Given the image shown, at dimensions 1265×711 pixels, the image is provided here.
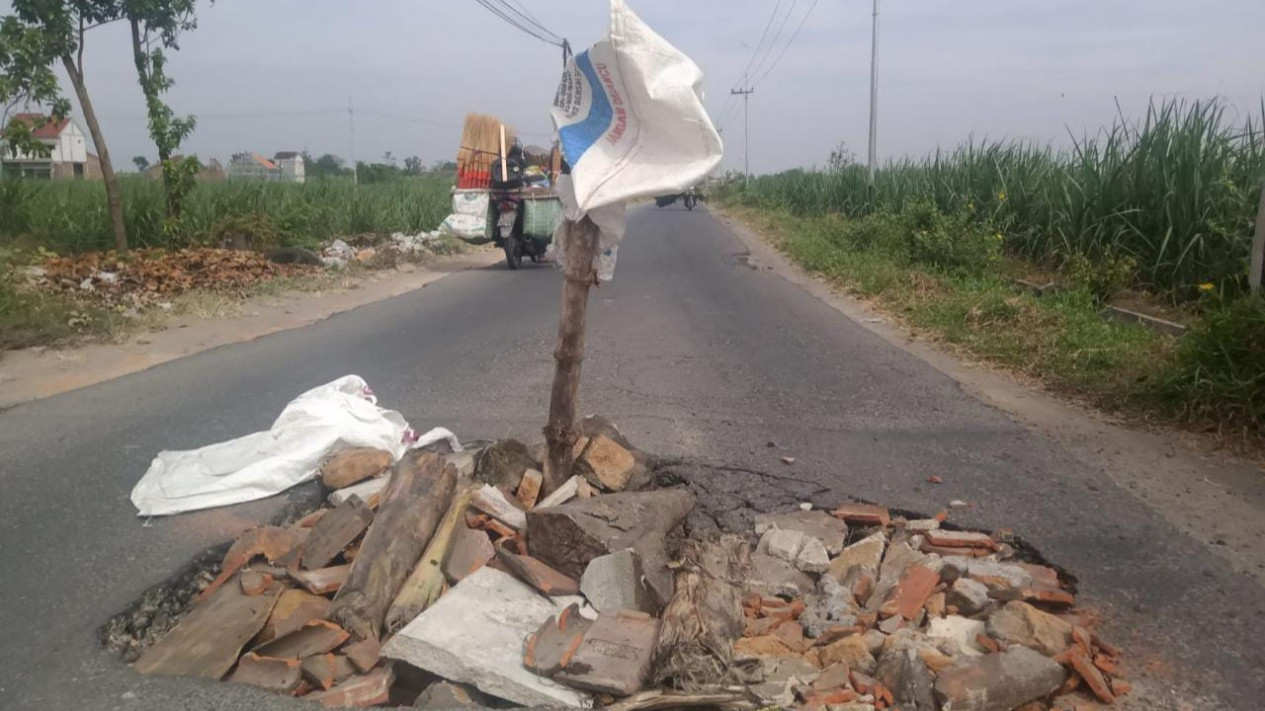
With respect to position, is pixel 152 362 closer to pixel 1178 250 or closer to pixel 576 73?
pixel 576 73

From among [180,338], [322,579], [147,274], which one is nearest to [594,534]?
[322,579]

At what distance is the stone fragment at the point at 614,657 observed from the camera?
275cm

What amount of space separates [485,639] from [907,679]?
→ 129 cm

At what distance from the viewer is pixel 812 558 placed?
12.1 ft

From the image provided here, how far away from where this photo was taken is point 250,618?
3.10 m

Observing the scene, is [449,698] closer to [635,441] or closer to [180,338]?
[635,441]

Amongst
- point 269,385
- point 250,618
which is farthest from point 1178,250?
point 250,618

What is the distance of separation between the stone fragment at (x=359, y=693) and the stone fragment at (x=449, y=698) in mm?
106

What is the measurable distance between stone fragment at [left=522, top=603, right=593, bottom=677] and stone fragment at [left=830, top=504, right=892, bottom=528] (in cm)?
147

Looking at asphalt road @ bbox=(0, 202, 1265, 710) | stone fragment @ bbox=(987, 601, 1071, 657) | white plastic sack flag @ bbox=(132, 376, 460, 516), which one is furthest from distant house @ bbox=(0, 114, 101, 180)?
stone fragment @ bbox=(987, 601, 1071, 657)

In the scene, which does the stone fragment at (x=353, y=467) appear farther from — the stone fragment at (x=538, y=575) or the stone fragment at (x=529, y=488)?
the stone fragment at (x=538, y=575)

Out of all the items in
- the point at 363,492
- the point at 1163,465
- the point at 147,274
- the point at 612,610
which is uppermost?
the point at 147,274

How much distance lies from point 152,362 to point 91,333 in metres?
1.30

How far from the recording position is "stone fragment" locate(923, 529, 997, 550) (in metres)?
3.85
